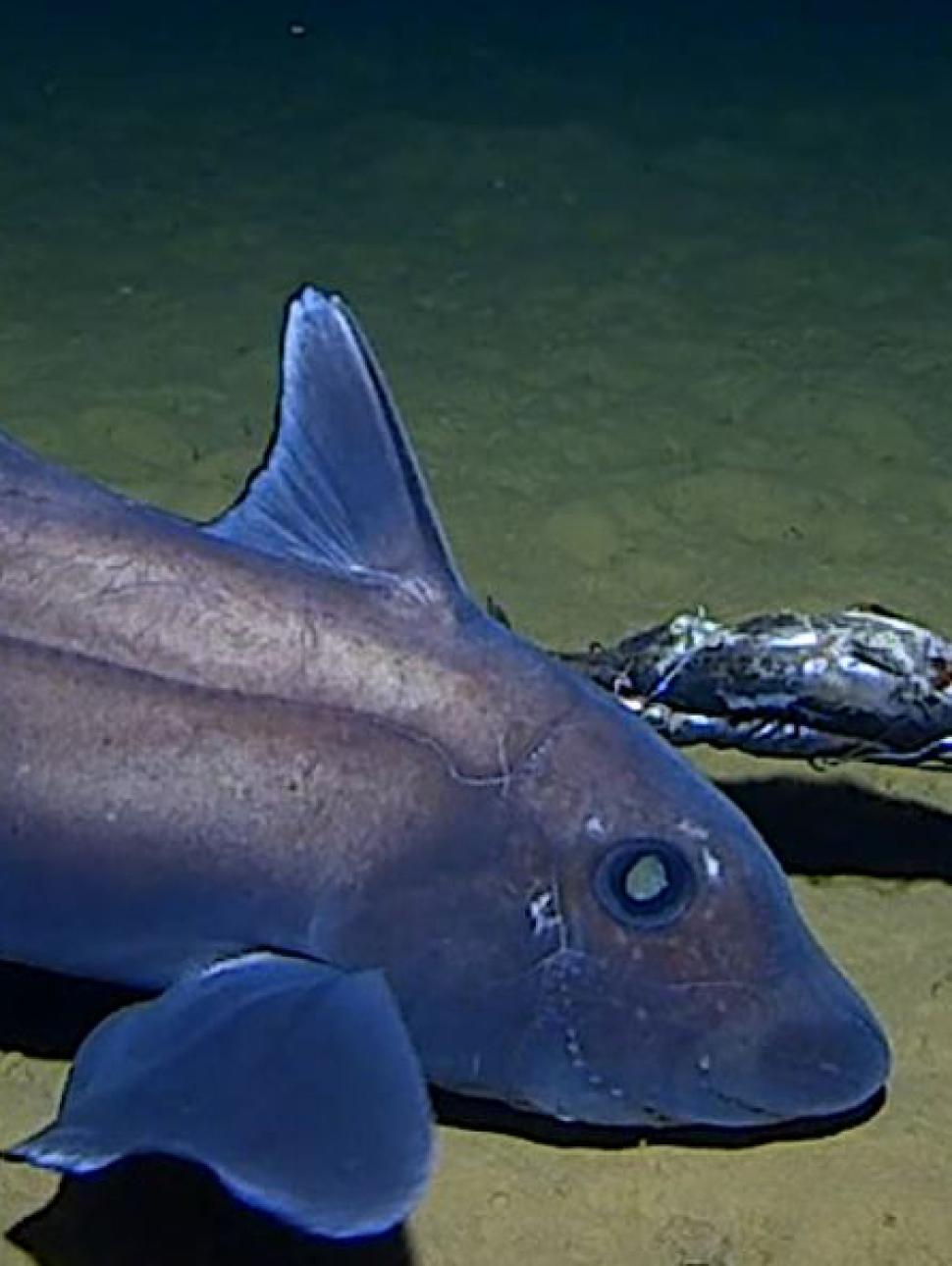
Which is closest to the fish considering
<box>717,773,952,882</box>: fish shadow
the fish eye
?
the fish eye

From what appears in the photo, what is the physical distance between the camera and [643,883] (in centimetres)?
323

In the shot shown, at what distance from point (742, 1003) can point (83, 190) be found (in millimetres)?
7585

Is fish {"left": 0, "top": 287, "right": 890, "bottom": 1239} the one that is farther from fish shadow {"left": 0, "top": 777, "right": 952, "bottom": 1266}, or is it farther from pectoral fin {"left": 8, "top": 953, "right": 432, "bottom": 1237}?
fish shadow {"left": 0, "top": 777, "right": 952, "bottom": 1266}

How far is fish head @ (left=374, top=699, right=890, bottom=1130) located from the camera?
10.5 feet

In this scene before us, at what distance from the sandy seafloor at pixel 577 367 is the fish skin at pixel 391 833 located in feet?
1.27

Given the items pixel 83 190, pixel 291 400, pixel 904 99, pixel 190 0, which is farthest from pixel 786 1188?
pixel 190 0

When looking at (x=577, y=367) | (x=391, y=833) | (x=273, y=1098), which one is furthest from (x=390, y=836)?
(x=577, y=367)

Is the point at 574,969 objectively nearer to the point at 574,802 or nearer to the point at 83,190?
the point at 574,802

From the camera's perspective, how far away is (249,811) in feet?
10.6

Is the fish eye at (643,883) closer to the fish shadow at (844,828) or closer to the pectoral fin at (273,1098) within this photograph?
the pectoral fin at (273,1098)

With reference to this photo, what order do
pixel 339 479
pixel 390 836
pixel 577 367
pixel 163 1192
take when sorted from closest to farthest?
pixel 390 836, pixel 339 479, pixel 163 1192, pixel 577 367

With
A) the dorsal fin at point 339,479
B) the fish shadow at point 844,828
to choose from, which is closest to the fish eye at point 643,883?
the dorsal fin at point 339,479

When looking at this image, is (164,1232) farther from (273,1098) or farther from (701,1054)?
(701,1054)

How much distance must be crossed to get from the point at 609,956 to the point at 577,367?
449 cm
